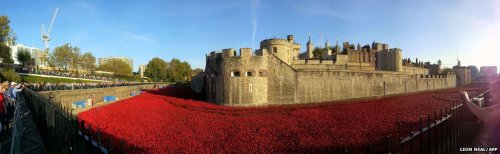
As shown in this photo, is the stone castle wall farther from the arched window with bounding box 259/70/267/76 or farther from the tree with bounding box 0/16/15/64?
the tree with bounding box 0/16/15/64

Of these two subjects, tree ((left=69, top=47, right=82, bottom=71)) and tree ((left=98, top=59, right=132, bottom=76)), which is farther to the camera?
tree ((left=98, top=59, right=132, bottom=76))

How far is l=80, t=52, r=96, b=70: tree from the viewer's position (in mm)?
76375

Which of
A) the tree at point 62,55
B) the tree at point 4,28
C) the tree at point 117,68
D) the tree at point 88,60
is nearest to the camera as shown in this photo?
the tree at point 4,28

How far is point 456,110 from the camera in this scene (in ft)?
19.8

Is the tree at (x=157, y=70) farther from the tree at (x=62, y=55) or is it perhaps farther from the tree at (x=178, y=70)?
the tree at (x=62, y=55)

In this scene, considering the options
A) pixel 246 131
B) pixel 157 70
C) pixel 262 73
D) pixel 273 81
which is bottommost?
pixel 246 131

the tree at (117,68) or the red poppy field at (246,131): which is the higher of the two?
the tree at (117,68)

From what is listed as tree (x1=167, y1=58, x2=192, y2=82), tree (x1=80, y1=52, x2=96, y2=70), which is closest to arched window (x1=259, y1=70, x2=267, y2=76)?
tree (x1=80, y1=52, x2=96, y2=70)

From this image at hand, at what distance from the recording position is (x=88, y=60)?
82.6 metres

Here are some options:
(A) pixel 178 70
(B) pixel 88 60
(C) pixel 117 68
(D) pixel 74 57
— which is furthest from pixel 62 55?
(A) pixel 178 70

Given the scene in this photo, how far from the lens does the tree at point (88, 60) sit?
7638 centimetres

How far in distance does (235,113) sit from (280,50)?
68.2ft

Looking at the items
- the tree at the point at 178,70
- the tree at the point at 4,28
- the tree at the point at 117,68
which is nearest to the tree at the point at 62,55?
the tree at the point at 117,68

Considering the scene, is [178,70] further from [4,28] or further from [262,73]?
[262,73]
